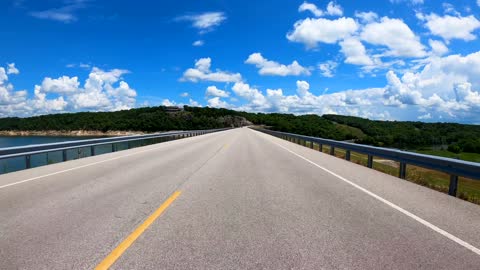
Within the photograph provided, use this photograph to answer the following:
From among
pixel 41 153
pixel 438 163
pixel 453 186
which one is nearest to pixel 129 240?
pixel 453 186

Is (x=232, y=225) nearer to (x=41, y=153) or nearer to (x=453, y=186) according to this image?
(x=453, y=186)

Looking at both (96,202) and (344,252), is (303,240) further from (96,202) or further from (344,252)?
(96,202)

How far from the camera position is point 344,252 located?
187 inches

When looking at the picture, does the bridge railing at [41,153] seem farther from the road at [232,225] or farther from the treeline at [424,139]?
the treeline at [424,139]

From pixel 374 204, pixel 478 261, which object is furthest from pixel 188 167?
pixel 478 261

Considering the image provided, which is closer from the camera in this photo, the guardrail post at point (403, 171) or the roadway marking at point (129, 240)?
the roadway marking at point (129, 240)

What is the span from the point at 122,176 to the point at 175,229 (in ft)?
21.4

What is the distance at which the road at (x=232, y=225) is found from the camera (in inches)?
177

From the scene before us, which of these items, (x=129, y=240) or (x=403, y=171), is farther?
(x=403, y=171)

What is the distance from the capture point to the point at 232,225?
593 cm

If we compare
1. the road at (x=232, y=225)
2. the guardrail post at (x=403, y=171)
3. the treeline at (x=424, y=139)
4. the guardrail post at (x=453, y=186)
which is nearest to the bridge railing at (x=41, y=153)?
the road at (x=232, y=225)

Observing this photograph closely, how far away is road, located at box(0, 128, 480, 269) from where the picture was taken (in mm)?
4484

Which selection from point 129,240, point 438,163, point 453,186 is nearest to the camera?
point 129,240

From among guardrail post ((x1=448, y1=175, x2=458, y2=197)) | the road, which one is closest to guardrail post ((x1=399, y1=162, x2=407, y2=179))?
the road
